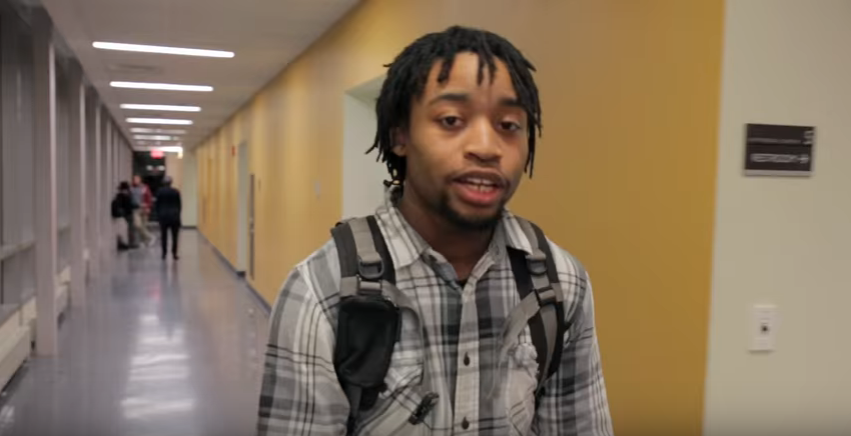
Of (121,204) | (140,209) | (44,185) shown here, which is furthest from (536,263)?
(140,209)

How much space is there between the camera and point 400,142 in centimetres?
115

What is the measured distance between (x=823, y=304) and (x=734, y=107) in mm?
628

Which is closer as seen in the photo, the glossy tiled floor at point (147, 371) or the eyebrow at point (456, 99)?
the eyebrow at point (456, 99)

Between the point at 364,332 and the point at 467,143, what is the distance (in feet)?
1.03

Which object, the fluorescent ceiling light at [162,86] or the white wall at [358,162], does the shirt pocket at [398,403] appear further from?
the fluorescent ceiling light at [162,86]

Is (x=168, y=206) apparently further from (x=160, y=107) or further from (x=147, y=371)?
(x=147, y=371)

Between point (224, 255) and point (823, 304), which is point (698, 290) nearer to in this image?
point (823, 304)

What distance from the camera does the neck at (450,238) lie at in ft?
3.63

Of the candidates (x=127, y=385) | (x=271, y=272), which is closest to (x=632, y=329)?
(x=127, y=385)

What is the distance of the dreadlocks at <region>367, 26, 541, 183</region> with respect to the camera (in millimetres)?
1081

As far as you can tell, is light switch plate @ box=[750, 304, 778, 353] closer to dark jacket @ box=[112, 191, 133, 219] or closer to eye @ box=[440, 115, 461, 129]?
eye @ box=[440, 115, 461, 129]

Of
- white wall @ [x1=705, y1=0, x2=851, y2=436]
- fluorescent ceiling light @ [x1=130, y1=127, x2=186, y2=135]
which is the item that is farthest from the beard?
fluorescent ceiling light @ [x1=130, y1=127, x2=186, y2=135]

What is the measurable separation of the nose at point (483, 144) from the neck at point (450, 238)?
12 cm

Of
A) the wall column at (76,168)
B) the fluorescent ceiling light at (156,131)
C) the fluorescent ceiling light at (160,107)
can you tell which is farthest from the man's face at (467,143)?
the fluorescent ceiling light at (156,131)
